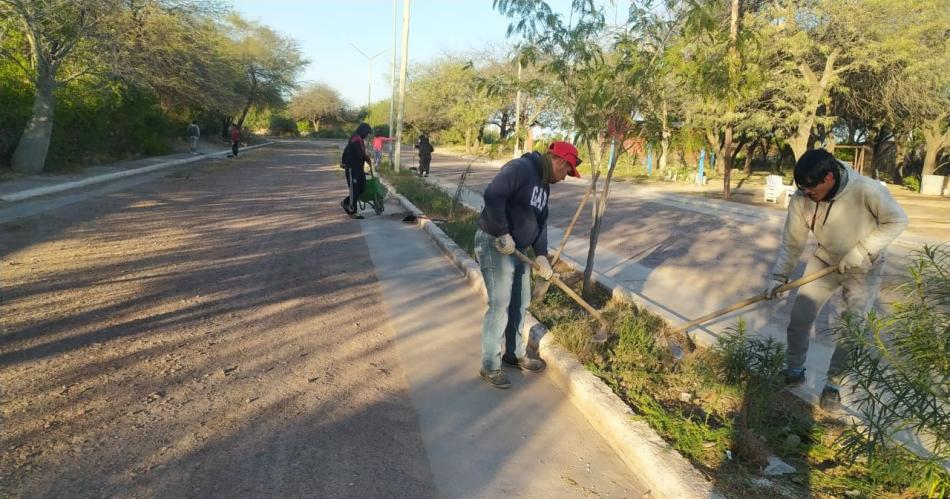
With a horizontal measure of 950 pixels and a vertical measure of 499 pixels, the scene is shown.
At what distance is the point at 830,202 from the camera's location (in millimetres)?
4137

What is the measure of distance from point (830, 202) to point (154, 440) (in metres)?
4.11

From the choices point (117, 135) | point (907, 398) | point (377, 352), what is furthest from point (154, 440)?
point (117, 135)

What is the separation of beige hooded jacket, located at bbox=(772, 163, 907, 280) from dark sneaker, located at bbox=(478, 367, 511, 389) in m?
2.20

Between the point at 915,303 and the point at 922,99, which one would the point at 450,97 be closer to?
the point at 922,99

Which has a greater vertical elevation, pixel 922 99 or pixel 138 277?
pixel 922 99

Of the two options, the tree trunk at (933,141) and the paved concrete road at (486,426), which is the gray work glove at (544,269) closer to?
the paved concrete road at (486,426)

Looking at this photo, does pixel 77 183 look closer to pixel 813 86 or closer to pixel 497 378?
pixel 497 378

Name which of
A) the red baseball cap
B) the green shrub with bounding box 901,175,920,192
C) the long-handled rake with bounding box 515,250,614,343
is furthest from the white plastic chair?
the red baseball cap

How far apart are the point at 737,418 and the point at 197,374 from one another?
3.37 m

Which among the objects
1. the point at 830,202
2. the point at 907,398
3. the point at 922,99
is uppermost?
the point at 922,99

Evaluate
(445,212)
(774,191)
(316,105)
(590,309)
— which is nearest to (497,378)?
(590,309)

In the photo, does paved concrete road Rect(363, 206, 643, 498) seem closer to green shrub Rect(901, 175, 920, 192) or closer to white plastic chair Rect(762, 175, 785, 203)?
white plastic chair Rect(762, 175, 785, 203)

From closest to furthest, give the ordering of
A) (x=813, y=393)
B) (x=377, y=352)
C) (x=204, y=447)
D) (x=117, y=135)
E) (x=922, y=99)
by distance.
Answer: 1. (x=204, y=447)
2. (x=813, y=393)
3. (x=377, y=352)
4. (x=922, y=99)
5. (x=117, y=135)

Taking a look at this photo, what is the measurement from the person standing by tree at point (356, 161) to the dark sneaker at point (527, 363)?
7.49m
